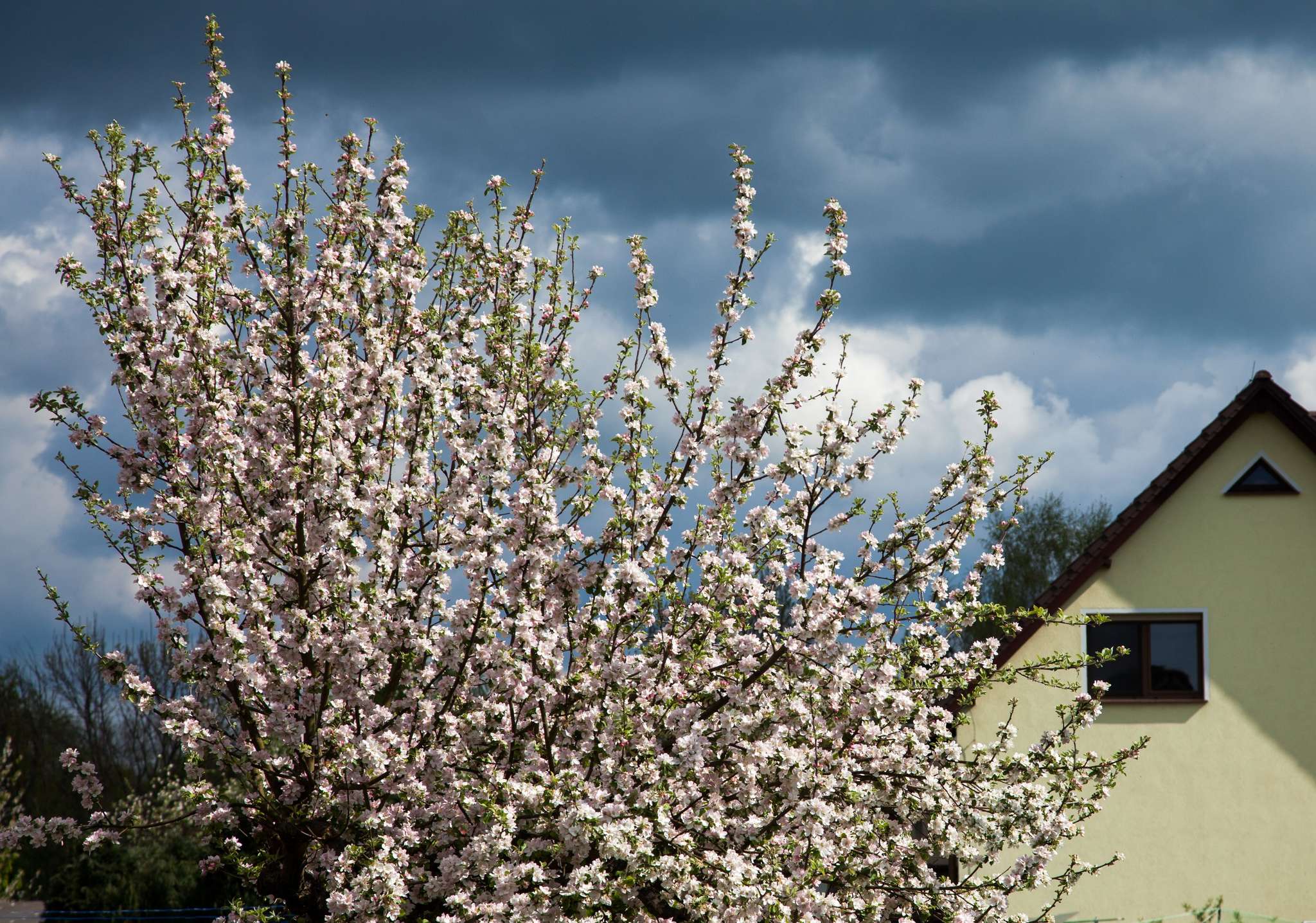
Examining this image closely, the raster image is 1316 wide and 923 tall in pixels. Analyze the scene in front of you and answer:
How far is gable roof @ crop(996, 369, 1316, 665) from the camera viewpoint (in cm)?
1573

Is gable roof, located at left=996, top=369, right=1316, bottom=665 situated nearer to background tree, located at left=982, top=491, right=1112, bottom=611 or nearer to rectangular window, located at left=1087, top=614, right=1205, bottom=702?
rectangular window, located at left=1087, top=614, right=1205, bottom=702

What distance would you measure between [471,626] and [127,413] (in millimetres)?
3172

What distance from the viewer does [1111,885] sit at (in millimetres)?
15336

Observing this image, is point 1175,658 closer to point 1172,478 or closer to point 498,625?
point 1172,478

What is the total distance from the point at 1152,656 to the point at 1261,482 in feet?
9.33

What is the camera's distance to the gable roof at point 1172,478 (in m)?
15.7

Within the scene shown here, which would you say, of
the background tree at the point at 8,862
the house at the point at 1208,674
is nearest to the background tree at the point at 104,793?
the background tree at the point at 8,862

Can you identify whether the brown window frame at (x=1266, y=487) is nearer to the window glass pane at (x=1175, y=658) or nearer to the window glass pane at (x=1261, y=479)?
the window glass pane at (x=1261, y=479)

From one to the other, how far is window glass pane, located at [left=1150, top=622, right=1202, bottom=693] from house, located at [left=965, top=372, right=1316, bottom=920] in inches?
0.8

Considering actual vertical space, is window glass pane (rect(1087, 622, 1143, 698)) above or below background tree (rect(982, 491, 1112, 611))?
below

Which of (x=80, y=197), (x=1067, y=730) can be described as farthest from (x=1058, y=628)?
(x=80, y=197)

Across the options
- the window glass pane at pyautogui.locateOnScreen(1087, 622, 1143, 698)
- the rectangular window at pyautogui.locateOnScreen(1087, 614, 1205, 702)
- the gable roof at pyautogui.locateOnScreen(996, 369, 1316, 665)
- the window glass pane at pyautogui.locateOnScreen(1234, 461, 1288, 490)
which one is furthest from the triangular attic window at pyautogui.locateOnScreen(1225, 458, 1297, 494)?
the window glass pane at pyautogui.locateOnScreen(1087, 622, 1143, 698)

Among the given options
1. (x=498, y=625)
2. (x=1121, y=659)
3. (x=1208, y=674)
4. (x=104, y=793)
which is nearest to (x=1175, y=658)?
(x=1208, y=674)

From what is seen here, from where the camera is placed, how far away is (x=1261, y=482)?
16328mm
